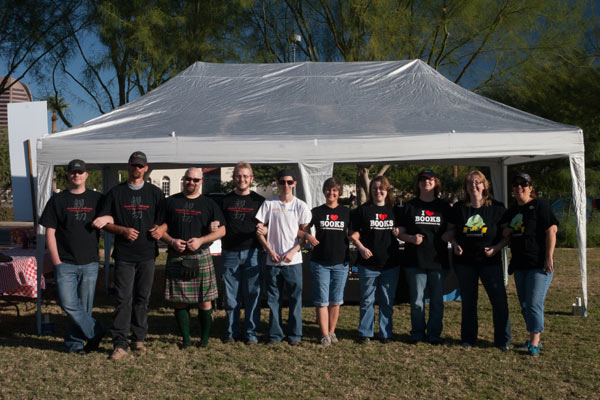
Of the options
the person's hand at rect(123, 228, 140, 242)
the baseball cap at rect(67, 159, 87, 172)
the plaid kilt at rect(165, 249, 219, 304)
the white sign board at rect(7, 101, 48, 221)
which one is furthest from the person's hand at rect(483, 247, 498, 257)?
the white sign board at rect(7, 101, 48, 221)

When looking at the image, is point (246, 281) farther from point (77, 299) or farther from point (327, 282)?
point (77, 299)

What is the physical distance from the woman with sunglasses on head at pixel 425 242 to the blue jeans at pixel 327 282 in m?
0.60

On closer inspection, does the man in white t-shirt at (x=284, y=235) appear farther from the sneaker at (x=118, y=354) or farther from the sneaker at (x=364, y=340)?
the sneaker at (x=118, y=354)

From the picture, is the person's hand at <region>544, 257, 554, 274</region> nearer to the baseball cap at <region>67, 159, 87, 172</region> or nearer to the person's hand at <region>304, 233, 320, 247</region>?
the person's hand at <region>304, 233, 320, 247</region>

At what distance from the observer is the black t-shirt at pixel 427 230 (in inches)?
190

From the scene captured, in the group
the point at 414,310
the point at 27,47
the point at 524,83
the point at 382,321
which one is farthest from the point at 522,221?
the point at 27,47

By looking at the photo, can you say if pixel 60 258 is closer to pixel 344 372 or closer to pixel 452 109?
pixel 344 372

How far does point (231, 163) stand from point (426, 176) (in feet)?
6.82

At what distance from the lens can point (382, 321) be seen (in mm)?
5047

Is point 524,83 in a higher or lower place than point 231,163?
higher

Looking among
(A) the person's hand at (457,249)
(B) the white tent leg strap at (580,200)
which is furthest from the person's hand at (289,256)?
(B) the white tent leg strap at (580,200)

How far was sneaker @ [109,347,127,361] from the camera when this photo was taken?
450 cm

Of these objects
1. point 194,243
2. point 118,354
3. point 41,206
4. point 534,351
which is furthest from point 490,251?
point 41,206

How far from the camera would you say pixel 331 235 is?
4.86m
